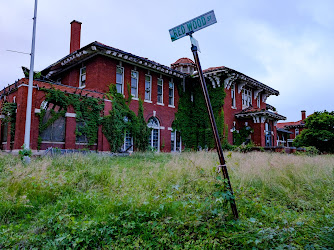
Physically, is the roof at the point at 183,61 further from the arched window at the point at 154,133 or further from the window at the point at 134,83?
the arched window at the point at 154,133

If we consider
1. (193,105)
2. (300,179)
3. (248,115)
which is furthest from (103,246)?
(248,115)

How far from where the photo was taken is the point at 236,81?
25.2 metres

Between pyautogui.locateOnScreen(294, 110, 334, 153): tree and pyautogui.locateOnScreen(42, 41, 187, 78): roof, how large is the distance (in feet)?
50.2

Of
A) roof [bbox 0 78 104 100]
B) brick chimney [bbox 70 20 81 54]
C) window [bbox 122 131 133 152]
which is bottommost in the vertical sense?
window [bbox 122 131 133 152]

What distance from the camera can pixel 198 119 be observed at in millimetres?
23562

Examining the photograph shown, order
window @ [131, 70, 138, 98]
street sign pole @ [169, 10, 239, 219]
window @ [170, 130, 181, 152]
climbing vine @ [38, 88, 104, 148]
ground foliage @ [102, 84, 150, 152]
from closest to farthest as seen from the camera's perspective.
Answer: street sign pole @ [169, 10, 239, 219] < climbing vine @ [38, 88, 104, 148] < ground foliage @ [102, 84, 150, 152] < window @ [131, 70, 138, 98] < window @ [170, 130, 181, 152]

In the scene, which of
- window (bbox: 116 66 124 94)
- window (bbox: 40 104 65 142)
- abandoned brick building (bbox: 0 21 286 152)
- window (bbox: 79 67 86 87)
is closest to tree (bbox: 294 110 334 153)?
abandoned brick building (bbox: 0 21 286 152)

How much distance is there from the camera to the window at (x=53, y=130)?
15430 millimetres

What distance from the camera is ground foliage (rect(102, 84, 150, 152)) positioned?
17250mm

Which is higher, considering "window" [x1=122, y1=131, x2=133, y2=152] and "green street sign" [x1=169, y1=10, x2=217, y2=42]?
"green street sign" [x1=169, y1=10, x2=217, y2=42]

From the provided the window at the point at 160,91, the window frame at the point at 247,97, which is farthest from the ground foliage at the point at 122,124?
the window frame at the point at 247,97

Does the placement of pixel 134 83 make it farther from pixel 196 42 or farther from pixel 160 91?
pixel 196 42

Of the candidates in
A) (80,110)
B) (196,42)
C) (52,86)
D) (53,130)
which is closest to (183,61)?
Answer: (80,110)

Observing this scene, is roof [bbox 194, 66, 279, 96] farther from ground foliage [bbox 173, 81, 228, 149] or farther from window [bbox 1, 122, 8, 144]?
window [bbox 1, 122, 8, 144]
